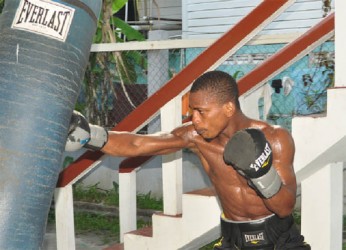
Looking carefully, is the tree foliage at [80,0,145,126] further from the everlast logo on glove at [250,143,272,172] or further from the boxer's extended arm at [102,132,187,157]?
the everlast logo on glove at [250,143,272,172]

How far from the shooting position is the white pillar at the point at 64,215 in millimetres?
5590

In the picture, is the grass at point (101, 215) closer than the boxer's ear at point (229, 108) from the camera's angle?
No

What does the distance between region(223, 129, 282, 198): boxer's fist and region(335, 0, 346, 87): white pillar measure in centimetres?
78

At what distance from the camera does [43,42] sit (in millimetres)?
2527

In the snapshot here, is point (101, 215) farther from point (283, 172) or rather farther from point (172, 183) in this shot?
point (283, 172)

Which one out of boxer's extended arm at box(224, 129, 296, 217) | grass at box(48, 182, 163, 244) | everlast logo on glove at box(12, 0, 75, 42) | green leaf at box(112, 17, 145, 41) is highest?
green leaf at box(112, 17, 145, 41)

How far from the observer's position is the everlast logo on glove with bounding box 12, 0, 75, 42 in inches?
100

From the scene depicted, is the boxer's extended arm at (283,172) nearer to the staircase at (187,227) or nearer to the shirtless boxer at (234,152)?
the shirtless boxer at (234,152)

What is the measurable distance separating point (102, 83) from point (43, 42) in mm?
7630

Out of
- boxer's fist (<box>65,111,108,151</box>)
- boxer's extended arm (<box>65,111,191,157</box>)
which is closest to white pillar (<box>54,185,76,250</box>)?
boxer's extended arm (<box>65,111,191,157</box>)

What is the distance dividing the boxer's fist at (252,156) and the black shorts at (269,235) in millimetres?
547

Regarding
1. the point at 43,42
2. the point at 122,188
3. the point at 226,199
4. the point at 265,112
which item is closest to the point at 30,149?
the point at 43,42

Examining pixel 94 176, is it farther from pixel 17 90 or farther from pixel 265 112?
pixel 17 90

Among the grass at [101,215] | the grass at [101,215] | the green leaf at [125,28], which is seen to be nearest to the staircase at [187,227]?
the grass at [101,215]
